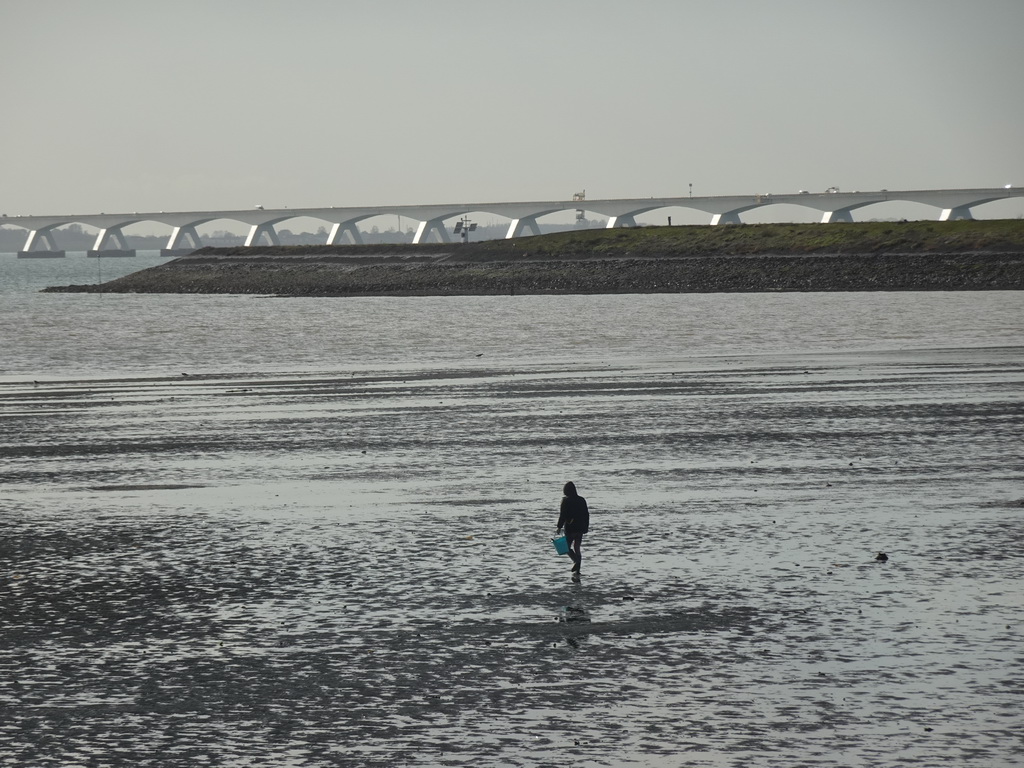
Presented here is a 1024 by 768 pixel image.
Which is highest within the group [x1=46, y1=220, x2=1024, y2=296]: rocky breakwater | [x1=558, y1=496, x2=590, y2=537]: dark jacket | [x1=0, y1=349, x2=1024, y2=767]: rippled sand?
[x1=46, y1=220, x2=1024, y2=296]: rocky breakwater

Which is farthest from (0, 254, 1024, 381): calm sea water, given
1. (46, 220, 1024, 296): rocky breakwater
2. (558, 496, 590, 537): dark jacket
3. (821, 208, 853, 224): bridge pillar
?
(821, 208, 853, 224): bridge pillar

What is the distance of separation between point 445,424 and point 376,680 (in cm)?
1442

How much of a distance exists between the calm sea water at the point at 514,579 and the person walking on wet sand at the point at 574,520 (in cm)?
26

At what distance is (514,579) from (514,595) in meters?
0.57

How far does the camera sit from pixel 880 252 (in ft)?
340

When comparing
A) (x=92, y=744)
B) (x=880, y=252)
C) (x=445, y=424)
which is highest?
(x=880, y=252)

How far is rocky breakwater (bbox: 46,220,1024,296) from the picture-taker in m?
95.8

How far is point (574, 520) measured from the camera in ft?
40.0

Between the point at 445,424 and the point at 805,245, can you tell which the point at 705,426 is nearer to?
the point at 445,424

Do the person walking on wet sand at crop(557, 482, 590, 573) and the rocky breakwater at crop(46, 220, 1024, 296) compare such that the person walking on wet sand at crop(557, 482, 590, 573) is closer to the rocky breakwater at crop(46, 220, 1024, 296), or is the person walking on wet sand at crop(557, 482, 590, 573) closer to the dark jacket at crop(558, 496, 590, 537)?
the dark jacket at crop(558, 496, 590, 537)

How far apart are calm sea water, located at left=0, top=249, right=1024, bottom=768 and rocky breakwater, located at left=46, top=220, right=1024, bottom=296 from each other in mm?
68819

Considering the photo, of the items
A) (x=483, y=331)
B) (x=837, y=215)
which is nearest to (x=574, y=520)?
(x=483, y=331)

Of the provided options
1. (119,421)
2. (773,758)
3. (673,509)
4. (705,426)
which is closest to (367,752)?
(773,758)

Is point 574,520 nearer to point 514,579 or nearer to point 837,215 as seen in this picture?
point 514,579
